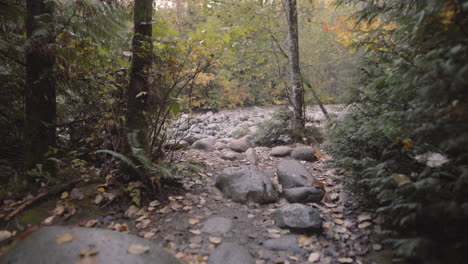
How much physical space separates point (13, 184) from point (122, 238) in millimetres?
1726

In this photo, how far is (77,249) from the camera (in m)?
1.91

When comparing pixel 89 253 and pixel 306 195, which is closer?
pixel 89 253

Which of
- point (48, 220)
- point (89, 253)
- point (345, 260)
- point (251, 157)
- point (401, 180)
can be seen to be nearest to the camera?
point (401, 180)

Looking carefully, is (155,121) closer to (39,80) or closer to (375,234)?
(39,80)

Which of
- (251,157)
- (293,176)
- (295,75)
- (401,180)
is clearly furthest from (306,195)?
(295,75)

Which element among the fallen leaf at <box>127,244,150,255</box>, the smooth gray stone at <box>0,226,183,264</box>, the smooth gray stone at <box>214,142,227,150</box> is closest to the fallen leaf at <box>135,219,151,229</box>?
the smooth gray stone at <box>0,226,183,264</box>

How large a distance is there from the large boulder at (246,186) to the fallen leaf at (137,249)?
1.68 meters

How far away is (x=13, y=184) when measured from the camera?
279 cm

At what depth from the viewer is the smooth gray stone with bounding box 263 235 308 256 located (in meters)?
2.48

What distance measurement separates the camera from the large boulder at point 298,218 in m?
2.73

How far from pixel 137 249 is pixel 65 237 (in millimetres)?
613

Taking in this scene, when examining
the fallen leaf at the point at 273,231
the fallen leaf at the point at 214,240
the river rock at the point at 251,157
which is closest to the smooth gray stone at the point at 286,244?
the fallen leaf at the point at 273,231

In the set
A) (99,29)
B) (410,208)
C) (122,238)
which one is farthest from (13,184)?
(410,208)

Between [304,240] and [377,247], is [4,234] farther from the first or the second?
[377,247]
